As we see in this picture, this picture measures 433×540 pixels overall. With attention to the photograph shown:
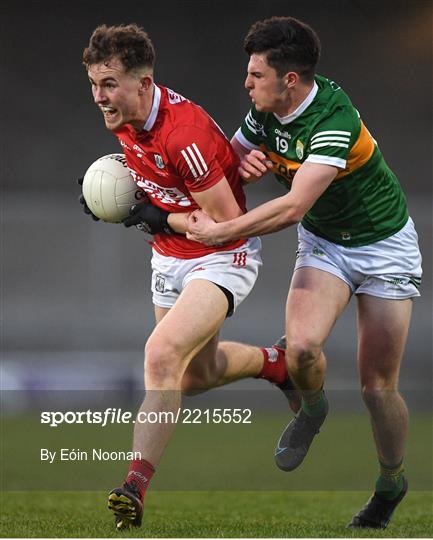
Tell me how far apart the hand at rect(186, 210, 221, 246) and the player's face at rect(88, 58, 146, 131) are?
0.53m

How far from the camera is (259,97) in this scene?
4.80 metres

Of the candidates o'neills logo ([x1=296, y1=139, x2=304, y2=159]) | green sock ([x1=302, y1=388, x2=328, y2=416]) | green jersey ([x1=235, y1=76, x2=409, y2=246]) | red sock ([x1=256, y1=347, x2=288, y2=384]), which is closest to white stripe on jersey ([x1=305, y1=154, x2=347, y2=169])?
green jersey ([x1=235, y1=76, x2=409, y2=246])

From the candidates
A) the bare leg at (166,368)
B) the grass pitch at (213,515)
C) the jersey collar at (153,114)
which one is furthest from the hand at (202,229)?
the grass pitch at (213,515)

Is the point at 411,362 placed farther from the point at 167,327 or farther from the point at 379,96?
the point at 167,327

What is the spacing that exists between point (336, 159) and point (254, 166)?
41 cm

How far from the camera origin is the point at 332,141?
4742 millimetres

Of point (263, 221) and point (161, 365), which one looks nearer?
point (161, 365)

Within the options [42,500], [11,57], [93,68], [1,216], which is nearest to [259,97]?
[93,68]

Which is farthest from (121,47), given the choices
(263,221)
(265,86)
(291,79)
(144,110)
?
(263,221)

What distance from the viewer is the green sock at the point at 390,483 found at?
5.41 metres

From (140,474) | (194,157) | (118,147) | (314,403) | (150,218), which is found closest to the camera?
(140,474)

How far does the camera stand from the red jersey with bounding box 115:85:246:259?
185 inches

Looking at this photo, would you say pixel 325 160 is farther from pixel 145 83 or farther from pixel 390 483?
pixel 390 483

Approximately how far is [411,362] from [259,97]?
31.7 ft
